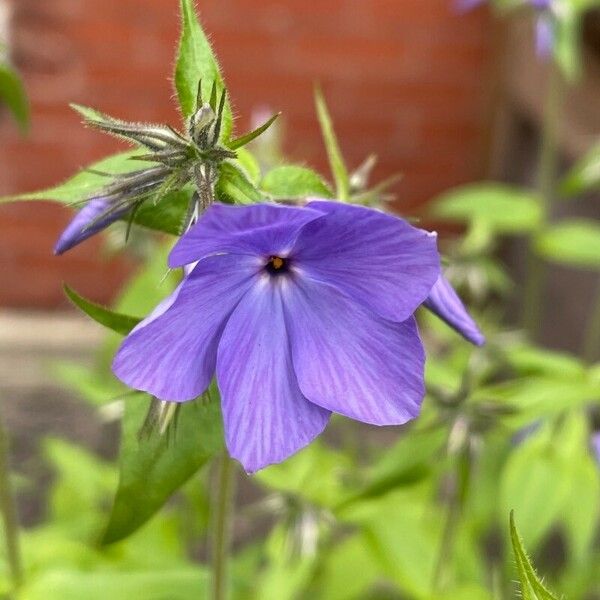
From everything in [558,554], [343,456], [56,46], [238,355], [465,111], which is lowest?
[558,554]

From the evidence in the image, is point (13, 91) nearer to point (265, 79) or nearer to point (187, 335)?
point (187, 335)

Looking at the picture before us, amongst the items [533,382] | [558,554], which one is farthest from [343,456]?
[558,554]

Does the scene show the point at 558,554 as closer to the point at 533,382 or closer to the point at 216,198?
the point at 533,382

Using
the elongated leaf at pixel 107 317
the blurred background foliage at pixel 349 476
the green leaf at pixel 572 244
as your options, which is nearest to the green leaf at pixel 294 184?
the blurred background foliage at pixel 349 476

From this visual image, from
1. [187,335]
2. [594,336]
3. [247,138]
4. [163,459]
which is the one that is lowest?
[594,336]

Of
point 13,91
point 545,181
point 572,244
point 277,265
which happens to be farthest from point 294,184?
point 545,181

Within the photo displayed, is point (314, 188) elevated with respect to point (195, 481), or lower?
elevated

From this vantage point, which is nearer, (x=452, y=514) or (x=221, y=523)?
(x=221, y=523)
